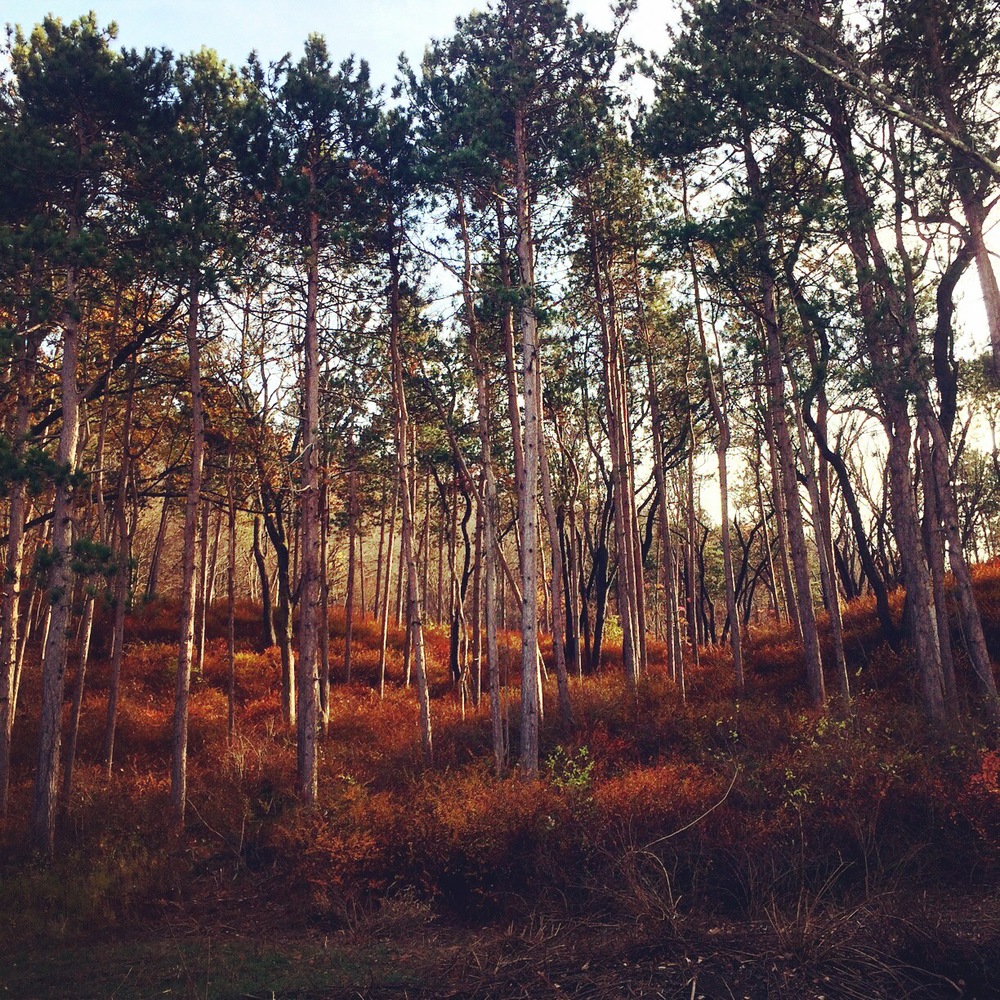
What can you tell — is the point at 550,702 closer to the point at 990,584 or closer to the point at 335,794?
the point at 335,794

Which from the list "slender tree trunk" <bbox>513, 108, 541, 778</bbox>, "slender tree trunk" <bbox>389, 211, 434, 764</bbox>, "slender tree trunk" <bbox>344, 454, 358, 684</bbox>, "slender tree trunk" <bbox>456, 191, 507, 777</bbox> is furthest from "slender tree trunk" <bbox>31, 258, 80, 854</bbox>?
"slender tree trunk" <bbox>344, 454, 358, 684</bbox>

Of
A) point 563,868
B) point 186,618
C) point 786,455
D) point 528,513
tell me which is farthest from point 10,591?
point 786,455

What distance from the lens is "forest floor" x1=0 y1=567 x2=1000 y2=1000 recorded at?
7.62 metres

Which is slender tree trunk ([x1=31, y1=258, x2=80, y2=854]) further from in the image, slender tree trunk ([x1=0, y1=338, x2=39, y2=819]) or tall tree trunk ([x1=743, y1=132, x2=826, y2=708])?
tall tree trunk ([x1=743, y1=132, x2=826, y2=708])

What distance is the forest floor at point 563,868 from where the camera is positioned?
7617 millimetres

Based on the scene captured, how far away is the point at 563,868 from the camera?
33.8ft

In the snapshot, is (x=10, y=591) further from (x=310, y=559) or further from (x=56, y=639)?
(x=310, y=559)

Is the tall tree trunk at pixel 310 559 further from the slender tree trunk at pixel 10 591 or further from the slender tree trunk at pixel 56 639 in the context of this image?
the slender tree trunk at pixel 10 591

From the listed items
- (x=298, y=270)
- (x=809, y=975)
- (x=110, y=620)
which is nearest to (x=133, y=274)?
(x=298, y=270)

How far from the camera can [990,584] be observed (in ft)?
63.3

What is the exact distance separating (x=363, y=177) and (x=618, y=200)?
6539 millimetres

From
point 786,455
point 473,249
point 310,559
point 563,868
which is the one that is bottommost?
point 563,868

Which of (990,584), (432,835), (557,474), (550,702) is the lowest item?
(432,835)

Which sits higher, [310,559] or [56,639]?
[310,559]
